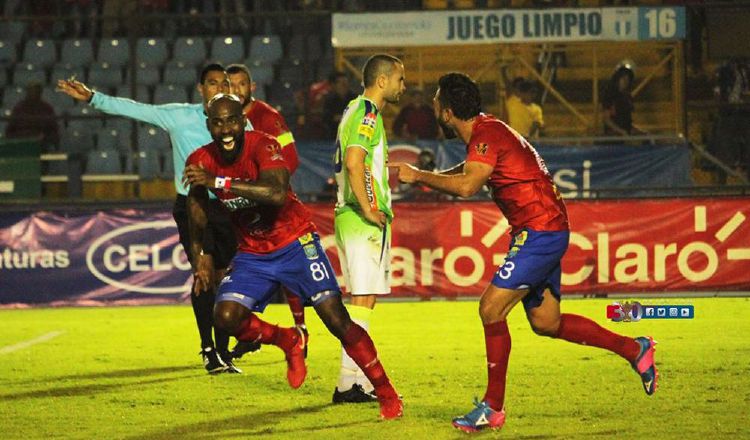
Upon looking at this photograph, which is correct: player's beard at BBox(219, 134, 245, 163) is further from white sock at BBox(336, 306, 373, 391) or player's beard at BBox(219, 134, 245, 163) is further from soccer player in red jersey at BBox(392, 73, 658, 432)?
white sock at BBox(336, 306, 373, 391)

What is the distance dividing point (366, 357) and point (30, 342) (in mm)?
6049

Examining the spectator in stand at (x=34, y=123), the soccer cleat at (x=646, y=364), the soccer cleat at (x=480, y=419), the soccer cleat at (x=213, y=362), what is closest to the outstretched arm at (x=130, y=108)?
the soccer cleat at (x=213, y=362)

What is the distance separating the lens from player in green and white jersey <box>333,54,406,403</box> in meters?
9.23

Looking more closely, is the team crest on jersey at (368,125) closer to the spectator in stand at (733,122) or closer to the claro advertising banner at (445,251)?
the claro advertising banner at (445,251)

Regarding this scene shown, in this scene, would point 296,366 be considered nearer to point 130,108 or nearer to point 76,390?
point 76,390

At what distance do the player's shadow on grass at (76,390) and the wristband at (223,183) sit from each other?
→ 8.61 ft

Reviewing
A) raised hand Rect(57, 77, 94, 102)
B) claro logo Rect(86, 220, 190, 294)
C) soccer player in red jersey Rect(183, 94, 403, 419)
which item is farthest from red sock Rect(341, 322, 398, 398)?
claro logo Rect(86, 220, 190, 294)

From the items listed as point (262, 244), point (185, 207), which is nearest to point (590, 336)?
point (262, 244)

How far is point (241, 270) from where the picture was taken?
349 inches

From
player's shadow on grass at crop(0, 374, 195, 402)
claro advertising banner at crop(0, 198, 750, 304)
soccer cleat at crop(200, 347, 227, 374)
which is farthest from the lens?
claro advertising banner at crop(0, 198, 750, 304)

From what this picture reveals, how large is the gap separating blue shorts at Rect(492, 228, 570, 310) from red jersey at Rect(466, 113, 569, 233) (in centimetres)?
6

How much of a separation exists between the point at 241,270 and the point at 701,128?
12661mm

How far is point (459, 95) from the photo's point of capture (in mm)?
8336

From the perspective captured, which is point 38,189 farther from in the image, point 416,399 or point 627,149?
point 416,399
